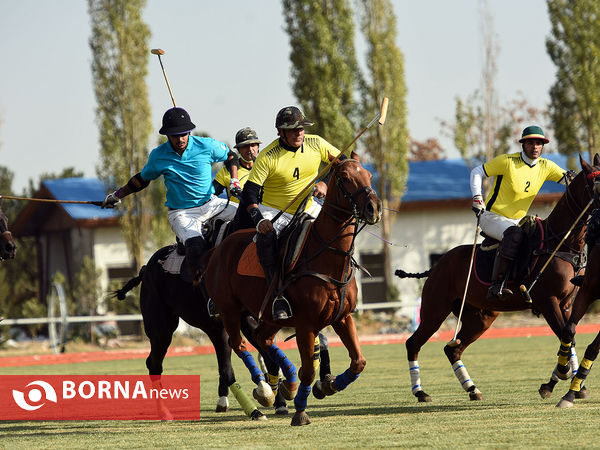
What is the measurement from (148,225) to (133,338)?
3.51 meters

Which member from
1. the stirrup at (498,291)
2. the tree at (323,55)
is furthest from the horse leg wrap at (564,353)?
the tree at (323,55)

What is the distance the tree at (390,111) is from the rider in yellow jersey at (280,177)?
69.5ft

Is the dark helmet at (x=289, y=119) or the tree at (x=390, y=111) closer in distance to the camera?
the dark helmet at (x=289, y=119)

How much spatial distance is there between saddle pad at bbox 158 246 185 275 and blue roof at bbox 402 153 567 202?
21720mm

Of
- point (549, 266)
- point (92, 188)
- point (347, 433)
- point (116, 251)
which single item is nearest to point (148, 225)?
point (116, 251)

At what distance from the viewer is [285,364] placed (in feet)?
29.6

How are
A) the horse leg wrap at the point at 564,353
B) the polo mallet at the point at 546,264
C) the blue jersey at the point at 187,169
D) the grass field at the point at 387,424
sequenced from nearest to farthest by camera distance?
the grass field at the point at 387,424 < the horse leg wrap at the point at 564,353 < the polo mallet at the point at 546,264 < the blue jersey at the point at 187,169

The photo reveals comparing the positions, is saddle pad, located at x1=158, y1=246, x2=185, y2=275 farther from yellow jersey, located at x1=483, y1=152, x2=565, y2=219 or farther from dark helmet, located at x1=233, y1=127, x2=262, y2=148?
yellow jersey, located at x1=483, y1=152, x2=565, y2=219

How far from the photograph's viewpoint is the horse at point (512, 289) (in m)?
10.1

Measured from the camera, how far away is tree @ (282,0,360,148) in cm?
3030

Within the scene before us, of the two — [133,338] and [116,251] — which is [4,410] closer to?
[133,338]

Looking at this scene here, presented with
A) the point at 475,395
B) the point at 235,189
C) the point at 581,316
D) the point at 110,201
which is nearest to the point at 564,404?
the point at 581,316

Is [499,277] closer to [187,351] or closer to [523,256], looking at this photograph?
[523,256]

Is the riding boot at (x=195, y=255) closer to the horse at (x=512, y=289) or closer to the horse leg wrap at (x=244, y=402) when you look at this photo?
the horse leg wrap at (x=244, y=402)
